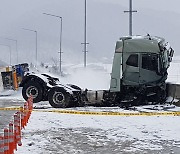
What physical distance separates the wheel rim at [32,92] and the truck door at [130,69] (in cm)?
424

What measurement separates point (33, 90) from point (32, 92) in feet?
0.37

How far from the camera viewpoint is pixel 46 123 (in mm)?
15469

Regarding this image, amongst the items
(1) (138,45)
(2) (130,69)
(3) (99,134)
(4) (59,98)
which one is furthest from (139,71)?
(3) (99,134)

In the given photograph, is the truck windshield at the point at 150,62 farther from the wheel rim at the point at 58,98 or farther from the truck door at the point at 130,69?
the wheel rim at the point at 58,98

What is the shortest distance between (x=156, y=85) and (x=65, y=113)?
4639 millimetres

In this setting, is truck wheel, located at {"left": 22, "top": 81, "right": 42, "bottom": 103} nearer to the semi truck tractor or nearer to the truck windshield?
the semi truck tractor

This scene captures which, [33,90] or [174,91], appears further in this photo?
[33,90]

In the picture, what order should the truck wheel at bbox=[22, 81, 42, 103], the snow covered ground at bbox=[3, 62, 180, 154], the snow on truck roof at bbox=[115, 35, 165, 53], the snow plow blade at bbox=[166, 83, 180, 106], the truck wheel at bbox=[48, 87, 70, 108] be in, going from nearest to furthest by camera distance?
the snow covered ground at bbox=[3, 62, 180, 154]
the snow plow blade at bbox=[166, 83, 180, 106]
the snow on truck roof at bbox=[115, 35, 165, 53]
the truck wheel at bbox=[48, 87, 70, 108]
the truck wheel at bbox=[22, 81, 42, 103]

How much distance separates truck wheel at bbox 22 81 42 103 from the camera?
70.6 feet

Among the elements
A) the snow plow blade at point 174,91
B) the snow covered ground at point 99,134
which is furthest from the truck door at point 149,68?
the snow covered ground at point 99,134

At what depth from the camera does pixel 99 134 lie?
44.0ft

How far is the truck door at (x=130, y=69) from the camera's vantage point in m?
20.3

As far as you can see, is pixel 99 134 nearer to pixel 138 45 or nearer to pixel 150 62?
pixel 150 62

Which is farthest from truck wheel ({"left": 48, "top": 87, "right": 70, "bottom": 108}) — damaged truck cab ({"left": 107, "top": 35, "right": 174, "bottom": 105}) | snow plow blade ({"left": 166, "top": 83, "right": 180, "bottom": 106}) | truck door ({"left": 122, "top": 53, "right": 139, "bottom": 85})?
snow plow blade ({"left": 166, "top": 83, "right": 180, "bottom": 106})
